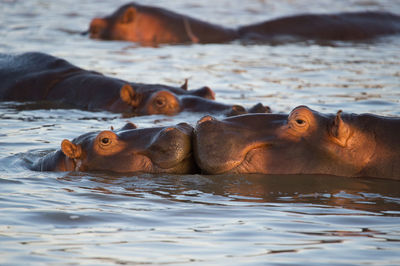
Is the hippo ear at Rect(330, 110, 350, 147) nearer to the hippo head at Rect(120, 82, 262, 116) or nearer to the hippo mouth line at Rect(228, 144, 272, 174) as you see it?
the hippo mouth line at Rect(228, 144, 272, 174)


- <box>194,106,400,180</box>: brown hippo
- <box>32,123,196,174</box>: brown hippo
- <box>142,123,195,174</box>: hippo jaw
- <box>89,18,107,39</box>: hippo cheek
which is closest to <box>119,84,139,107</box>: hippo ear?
<box>32,123,196,174</box>: brown hippo

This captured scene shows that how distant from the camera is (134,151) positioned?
5.89 meters

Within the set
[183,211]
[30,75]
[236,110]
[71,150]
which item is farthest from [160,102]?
[183,211]

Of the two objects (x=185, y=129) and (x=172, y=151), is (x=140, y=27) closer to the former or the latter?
(x=185, y=129)

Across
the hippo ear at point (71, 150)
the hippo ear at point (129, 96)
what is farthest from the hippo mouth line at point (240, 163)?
the hippo ear at point (129, 96)

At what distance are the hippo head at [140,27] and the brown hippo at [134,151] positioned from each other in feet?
29.9

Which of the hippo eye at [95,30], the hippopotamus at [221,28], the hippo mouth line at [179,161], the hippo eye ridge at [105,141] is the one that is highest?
the hippopotamus at [221,28]

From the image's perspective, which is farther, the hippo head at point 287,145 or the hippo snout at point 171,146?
the hippo snout at point 171,146

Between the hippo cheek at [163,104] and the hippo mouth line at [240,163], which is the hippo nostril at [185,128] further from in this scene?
the hippo cheek at [163,104]

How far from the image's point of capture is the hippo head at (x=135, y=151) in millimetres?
5707

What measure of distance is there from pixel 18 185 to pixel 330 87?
20.4ft

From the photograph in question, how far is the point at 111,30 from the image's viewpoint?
15.1 m

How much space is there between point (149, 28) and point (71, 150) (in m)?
9.46

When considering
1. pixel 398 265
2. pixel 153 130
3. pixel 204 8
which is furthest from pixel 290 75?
pixel 204 8
